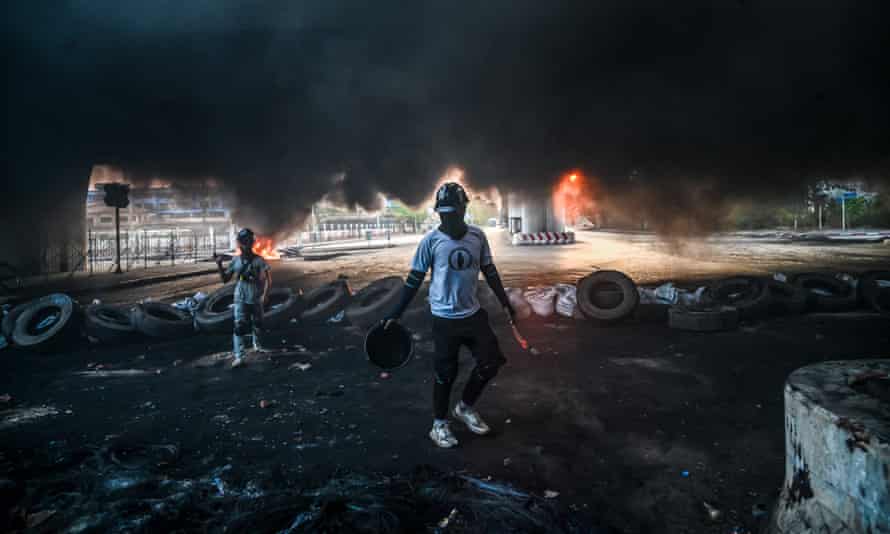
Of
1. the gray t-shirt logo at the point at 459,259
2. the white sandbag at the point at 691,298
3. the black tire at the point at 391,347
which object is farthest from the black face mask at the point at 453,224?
the white sandbag at the point at 691,298

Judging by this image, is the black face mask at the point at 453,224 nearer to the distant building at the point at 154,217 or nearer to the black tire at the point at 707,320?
the black tire at the point at 707,320

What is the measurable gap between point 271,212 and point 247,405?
32.8 ft

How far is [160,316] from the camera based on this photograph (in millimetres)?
7938

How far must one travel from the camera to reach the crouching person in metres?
5.81

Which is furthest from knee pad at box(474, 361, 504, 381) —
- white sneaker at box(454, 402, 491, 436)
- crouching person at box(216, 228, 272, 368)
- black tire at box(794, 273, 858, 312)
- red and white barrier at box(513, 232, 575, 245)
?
Answer: red and white barrier at box(513, 232, 575, 245)

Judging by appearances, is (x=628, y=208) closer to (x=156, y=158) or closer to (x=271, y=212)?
(x=271, y=212)

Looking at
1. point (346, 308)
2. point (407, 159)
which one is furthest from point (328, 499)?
point (407, 159)

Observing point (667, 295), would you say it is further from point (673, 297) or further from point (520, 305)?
point (520, 305)

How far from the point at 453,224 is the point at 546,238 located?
20.2 metres

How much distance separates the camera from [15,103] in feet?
39.3

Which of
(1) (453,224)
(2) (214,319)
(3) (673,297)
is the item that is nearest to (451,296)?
(1) (453,224)

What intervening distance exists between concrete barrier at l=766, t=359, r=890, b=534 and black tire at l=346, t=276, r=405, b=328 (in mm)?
5476

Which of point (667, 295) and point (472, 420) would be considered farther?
point (667, 295)

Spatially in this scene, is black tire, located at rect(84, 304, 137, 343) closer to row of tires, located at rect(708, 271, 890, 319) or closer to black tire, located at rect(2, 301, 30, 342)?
black tire, located at rect(2, 301, 30, 342)
